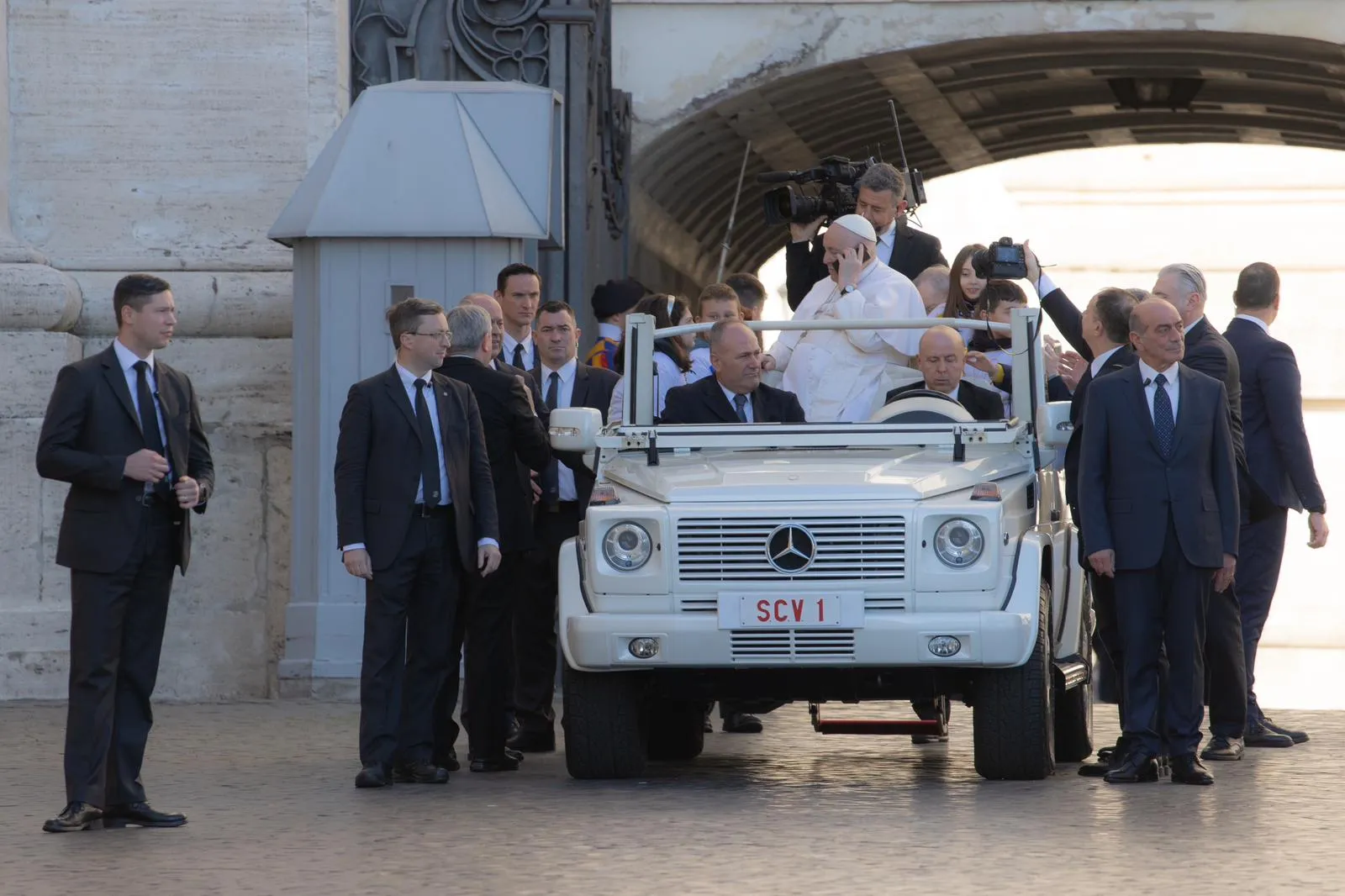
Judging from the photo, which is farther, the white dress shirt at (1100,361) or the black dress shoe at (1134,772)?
the white dress shirt at (1100,361)

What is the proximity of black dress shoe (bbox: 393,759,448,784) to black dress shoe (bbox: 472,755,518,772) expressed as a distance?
0.43 meters

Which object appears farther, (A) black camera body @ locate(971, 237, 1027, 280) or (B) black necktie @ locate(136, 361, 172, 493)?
(A) black camera body @ locate(971, 237, 1027, 280)

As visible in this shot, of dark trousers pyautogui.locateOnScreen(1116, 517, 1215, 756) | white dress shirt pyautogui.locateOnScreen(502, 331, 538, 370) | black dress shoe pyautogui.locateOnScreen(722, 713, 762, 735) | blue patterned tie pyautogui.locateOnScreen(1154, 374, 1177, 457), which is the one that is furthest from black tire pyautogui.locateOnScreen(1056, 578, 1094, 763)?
white dress shirt pyautogui.locateOnScreen(502, 331, 538, 370)

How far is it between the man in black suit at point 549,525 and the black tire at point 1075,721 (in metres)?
2.18

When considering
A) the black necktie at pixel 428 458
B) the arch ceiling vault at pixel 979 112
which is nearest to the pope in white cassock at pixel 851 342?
the black necktie at pixel 428 458

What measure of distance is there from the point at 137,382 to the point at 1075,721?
4.09 m

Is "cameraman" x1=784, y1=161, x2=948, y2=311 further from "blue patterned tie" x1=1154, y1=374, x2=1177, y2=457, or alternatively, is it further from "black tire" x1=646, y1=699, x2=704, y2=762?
"blue patterned tie" x1=1154, y1=374, x2=1177, y2=457

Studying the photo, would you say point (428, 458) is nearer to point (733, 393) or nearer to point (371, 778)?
point (371, 778)

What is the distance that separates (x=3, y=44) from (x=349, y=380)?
312cm

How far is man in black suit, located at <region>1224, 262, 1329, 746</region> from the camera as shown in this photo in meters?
10.4

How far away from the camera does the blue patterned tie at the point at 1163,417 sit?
28.8 ft

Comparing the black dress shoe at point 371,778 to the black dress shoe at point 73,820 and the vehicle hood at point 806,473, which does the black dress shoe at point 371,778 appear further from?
the vehicle hood at point 806,473

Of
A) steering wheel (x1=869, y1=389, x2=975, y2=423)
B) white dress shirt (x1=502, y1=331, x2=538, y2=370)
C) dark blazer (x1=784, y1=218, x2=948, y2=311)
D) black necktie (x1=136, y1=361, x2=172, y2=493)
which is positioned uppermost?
dark blazer (x1=784, y1=218, x2=948, y2=311)

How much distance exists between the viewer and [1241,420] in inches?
405
